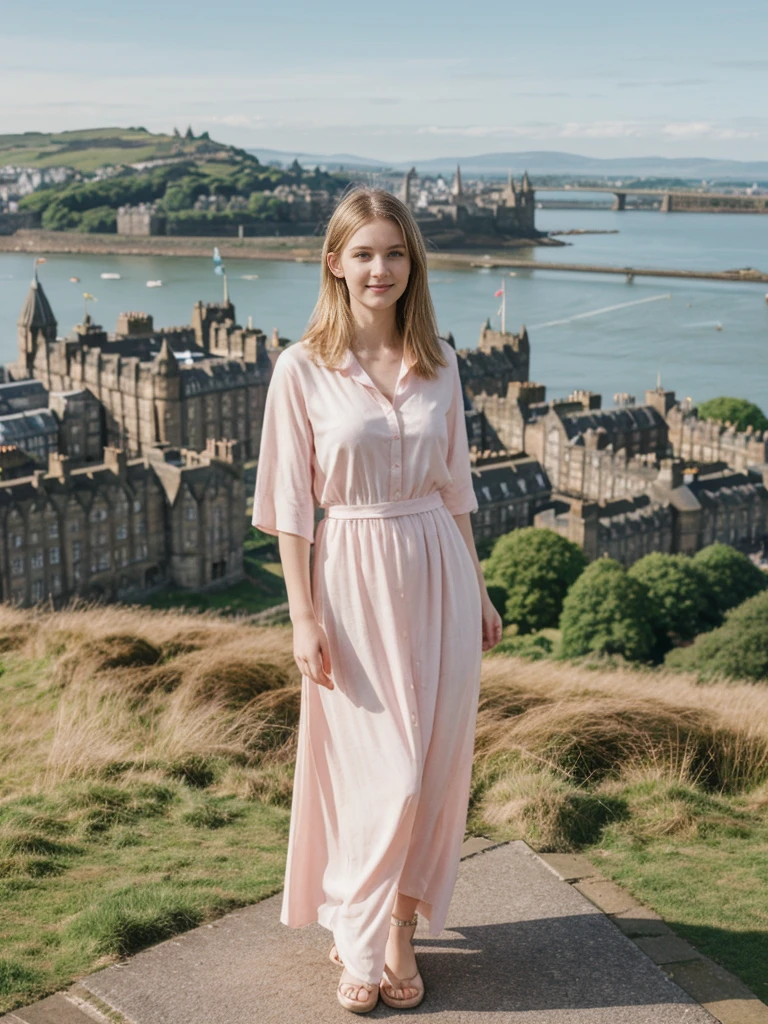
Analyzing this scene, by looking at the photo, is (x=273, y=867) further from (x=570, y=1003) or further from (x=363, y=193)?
(x=363, y=193)

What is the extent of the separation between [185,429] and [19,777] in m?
40.4

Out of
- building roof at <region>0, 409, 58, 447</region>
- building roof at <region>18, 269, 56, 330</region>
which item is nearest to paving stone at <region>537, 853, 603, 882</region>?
building roof at <region>0, 409, 58, 447</region>

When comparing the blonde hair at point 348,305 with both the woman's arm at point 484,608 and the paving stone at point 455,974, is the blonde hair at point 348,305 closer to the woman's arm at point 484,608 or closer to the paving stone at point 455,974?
the woman's arm at point 484,608

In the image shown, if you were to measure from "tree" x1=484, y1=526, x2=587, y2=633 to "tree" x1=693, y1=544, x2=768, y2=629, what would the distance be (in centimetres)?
295

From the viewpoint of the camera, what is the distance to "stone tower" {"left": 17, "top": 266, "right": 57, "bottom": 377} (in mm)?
49281

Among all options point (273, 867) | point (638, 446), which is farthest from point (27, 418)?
point (273, 867)

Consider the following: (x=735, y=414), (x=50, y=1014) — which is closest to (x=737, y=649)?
(x=50, y=1014)

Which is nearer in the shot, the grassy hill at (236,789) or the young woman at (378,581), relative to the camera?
the young woman at (378,581)

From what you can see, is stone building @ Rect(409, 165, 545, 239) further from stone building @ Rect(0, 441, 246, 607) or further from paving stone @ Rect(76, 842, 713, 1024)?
paving stone @ Rect(76, 842, 713, 1024)

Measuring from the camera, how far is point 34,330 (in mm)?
49500

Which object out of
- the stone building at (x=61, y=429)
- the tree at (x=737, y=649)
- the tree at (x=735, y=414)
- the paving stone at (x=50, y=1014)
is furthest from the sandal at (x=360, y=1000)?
the tree at (x=735, y=414)

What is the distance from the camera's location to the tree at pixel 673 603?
27906 millimetres

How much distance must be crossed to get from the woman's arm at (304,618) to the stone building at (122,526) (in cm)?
2698

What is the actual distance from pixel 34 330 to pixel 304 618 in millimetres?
48648
